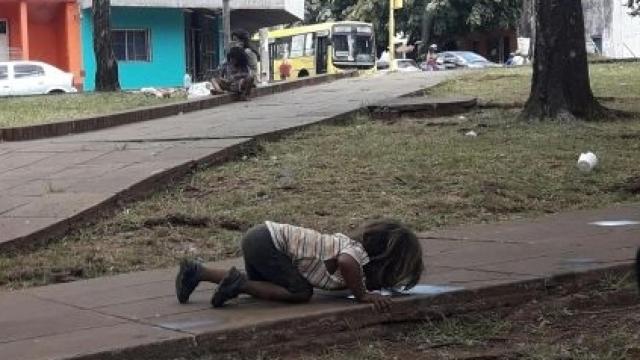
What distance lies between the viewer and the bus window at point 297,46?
43.2 metres

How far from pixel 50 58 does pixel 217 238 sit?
93.1ft

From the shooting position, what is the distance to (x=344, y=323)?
4652 millimetres

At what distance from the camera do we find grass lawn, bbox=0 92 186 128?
14.2 meters

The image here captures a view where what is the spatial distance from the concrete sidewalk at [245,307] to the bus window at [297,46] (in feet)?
122

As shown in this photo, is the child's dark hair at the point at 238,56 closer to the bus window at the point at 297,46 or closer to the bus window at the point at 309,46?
the bus window at the point at 309,46

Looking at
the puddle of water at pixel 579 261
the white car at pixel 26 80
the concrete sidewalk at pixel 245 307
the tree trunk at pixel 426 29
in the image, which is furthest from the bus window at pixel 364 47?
the puddle of water at pixel 579 261

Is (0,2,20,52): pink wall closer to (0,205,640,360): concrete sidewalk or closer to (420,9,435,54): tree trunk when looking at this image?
(420,9,435,54): tree trunk

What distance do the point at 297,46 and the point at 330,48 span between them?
83.6 inches

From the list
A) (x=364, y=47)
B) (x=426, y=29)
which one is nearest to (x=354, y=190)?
(x=364, y=47)

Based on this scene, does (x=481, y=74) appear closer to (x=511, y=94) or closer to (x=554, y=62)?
(x=511, y=94)

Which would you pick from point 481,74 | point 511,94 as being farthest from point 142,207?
point 481,74

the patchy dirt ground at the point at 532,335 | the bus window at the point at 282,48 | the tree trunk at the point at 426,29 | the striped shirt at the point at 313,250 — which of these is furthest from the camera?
the tree trunk at the point at 426,29

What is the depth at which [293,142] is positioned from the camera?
11.0m

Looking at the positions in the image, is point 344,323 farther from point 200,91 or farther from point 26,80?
point 26,80
